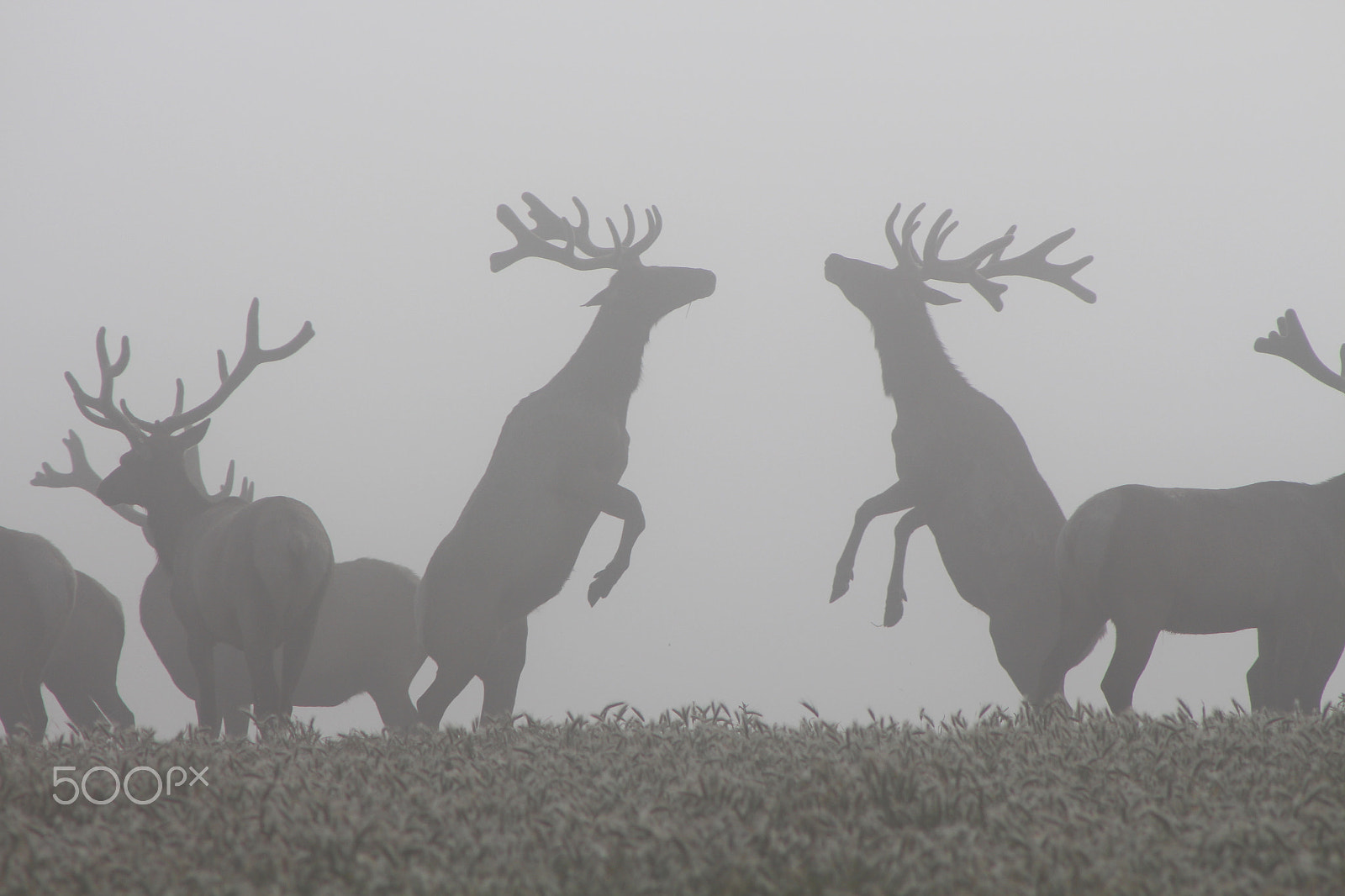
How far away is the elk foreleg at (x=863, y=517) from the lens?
337 inches

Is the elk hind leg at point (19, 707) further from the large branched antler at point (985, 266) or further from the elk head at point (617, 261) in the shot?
the large branched antler at point (985, 266)

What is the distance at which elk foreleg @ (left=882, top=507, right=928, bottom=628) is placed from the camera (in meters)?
8.59

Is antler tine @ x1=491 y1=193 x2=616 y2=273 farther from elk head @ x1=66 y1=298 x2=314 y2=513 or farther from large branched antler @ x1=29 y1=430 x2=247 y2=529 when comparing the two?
large branched antler @ x1=29 y1=430 x2=247 y2=529

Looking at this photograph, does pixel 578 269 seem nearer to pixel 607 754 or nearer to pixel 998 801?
pixel 607 754

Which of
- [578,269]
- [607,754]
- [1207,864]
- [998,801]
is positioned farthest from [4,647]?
[1207,864]

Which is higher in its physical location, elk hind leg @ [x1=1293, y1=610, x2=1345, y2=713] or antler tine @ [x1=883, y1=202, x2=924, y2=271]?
antler tine @ [x1=883, y1=202, x2=924, y2=271]

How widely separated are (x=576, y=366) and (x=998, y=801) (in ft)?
21.0

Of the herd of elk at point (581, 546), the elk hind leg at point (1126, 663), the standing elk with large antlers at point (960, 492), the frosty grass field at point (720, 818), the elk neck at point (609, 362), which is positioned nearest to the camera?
the frosty grass field at point (720, 818)

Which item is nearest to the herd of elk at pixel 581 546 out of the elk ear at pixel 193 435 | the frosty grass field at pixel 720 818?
the elk ear at pixel 193 435

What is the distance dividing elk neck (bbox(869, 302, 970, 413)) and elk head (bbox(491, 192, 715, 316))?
57.2 inches

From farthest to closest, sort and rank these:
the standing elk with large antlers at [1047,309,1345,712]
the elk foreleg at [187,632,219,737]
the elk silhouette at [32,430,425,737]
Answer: the elk silhouette at [32,430,425,737] < the elk foreleg at [187,632,219,737] < the standing elk with large antlers at [1047,309,1345,712]

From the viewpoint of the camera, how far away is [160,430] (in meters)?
8.85

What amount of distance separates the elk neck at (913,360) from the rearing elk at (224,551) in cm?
444

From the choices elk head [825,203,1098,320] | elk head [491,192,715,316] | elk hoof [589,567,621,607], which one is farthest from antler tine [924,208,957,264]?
elk hoof [589,567,621,607]
